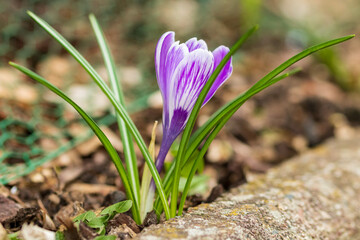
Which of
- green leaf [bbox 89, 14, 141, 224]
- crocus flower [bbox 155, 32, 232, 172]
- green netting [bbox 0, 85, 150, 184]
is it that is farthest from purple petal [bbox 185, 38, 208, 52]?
green netting [bbox 0, 85, 150, 184]

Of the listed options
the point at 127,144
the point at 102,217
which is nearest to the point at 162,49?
the point at 127,144

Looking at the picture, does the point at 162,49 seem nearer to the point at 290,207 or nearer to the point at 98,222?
the point at 98,222

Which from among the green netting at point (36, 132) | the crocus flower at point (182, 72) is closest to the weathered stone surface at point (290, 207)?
the crocus flower at point (182, 72)

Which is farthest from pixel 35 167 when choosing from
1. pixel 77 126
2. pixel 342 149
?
pixel 342 149

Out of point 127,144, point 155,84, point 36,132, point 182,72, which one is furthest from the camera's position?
point 155,84

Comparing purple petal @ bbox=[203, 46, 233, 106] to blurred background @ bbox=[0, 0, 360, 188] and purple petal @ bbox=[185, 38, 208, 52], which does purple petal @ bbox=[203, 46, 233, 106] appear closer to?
purple petal @ bbox=[185, 38, 208, 52]

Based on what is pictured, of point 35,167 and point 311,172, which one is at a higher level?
point 35,167

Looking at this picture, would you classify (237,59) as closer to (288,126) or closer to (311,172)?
(288,126)

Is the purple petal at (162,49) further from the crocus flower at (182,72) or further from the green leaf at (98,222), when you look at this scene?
the green leaf at (98,222)
